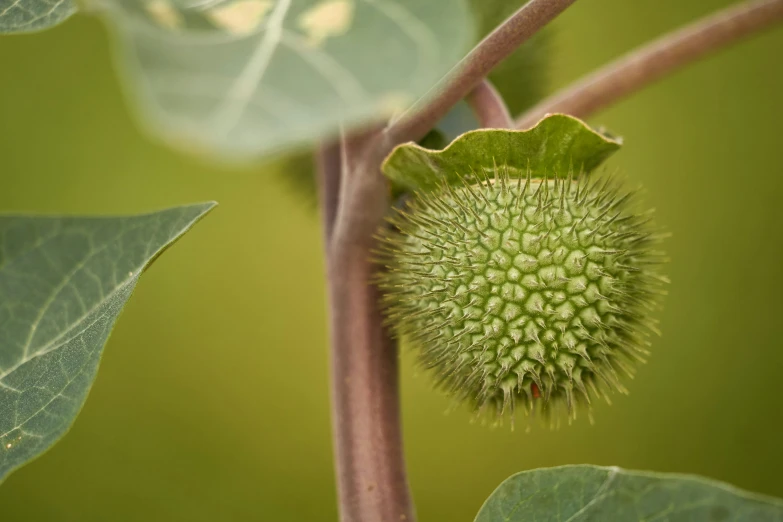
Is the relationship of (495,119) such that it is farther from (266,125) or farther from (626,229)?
(266,125)

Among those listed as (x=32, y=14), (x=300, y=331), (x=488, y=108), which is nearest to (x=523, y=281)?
(x=488, y=108)

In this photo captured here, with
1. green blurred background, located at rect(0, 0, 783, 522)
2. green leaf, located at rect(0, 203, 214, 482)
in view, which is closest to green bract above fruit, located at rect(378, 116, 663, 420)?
green leaf, located at rect(0, 203, 214, 482)

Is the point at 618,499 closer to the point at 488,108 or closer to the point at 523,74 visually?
the point at 488,108

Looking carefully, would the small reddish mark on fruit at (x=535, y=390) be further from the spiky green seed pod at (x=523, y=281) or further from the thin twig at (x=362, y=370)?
the thin twig at (x=362, y=370)

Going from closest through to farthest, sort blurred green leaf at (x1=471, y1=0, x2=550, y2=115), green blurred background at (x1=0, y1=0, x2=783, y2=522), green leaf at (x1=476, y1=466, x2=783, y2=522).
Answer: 1. green leaf at (x1=476, y1=466, x2=783, y2=522)
2. blurred green leaf at (x1=471, y1=0, x2=550, y2=115)
3. green blurred background at (x1=0, y1=0, x2=783, y2=522)

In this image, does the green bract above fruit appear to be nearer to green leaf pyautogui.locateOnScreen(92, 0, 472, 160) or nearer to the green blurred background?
green leaf pyautogui.locateOnScreen(92, 0, 472, 160)

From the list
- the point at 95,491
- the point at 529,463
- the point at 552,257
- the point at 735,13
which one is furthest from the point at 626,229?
the point at 95,491

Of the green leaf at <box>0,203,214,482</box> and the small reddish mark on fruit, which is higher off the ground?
the green leaf at <box>0,203,214,482</box>
